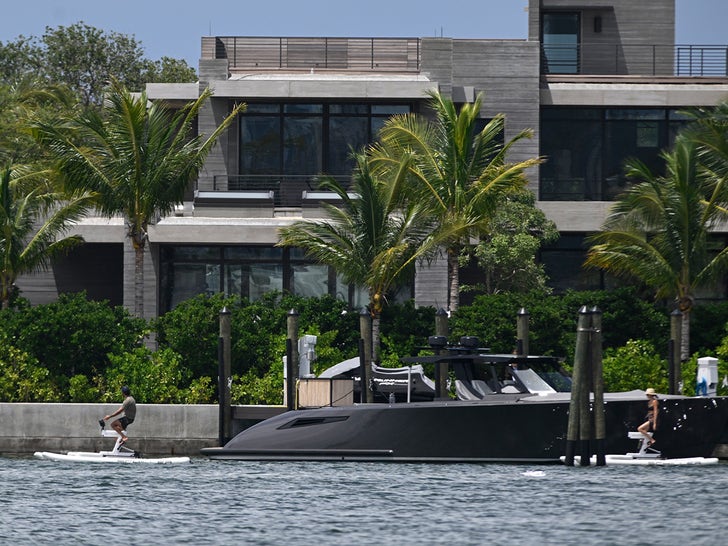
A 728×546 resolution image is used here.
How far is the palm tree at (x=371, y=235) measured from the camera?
1363 inches

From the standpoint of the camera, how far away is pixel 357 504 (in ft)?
80.8

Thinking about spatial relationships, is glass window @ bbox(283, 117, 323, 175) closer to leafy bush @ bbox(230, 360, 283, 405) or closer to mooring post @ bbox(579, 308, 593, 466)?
leafy bush @ bbox(230, 360, 283, 405)

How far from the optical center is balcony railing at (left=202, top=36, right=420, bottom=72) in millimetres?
43781

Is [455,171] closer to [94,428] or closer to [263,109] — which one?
[263,109]

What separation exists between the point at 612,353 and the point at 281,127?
42.6 ft

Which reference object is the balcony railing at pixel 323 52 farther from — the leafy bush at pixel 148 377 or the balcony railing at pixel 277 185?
the leafy bush at pixel 148 377

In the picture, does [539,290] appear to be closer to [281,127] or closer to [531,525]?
[281,127]

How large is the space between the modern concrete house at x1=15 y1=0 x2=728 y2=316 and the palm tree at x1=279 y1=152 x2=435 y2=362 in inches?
181

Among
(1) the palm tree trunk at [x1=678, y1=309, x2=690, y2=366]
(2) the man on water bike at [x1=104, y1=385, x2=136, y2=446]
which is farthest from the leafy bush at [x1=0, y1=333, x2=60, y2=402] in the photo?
(1) the palm tree trunk at [x1=678, y1=309, x2=690, y2=366]

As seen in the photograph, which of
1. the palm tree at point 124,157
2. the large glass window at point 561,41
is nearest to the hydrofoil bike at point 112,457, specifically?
the palm tree at point 124,157

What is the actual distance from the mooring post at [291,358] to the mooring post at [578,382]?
255 inches

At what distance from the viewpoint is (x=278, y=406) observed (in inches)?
1252

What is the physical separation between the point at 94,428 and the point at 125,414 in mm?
2067

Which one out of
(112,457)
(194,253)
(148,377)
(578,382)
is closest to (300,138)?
(194,253)
